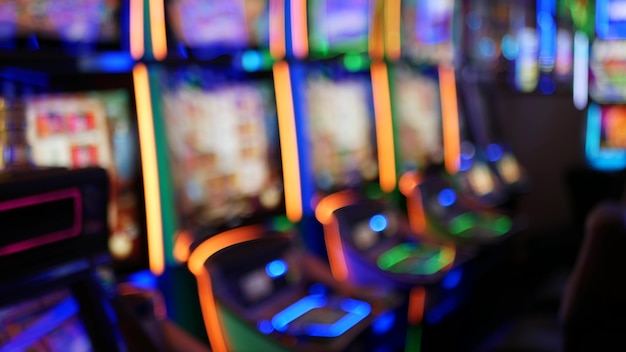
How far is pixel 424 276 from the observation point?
2.73 m

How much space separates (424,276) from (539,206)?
136 inches

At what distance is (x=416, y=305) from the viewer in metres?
2.84

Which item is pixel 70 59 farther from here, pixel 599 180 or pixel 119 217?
pixel 599 180

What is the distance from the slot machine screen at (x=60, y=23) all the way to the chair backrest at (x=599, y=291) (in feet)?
5.13

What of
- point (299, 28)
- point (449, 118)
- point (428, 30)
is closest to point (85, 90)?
point (299, 28)

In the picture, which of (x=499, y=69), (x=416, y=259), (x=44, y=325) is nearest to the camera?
(x=44, y=325)

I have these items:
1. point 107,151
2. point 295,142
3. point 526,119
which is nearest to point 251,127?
point 295,142

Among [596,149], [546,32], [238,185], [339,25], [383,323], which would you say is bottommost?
[383,323]

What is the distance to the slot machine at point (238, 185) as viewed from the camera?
82.1 inches

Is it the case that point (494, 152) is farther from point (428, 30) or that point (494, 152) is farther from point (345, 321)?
point (345, 321)

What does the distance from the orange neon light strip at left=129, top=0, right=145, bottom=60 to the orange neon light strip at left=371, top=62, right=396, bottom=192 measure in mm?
1610

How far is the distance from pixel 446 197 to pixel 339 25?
3.97ft

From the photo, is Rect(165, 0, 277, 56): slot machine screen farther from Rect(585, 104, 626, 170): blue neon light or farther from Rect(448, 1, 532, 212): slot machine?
Rect(585, 104, 626, 170): blue neon light

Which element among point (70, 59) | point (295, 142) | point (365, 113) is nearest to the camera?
point (70, 59)
